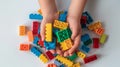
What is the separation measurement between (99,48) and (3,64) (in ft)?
1.18

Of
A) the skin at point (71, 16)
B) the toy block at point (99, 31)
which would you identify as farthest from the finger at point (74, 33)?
the toy block at point (99, 31)

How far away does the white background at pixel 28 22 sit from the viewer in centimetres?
102

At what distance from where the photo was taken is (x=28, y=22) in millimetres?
1046

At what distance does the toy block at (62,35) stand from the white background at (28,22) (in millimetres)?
132

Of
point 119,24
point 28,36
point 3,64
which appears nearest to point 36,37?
point 28,36

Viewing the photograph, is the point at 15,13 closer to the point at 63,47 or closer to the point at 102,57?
the point at 63,47

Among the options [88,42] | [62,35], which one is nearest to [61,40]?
[62,35]

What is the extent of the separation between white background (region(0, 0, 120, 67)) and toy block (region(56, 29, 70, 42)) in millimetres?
Result: 132

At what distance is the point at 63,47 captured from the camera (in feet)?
3.17

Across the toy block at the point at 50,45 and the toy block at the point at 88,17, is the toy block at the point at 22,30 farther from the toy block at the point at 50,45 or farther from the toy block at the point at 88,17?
the toy block at the point at 88,17

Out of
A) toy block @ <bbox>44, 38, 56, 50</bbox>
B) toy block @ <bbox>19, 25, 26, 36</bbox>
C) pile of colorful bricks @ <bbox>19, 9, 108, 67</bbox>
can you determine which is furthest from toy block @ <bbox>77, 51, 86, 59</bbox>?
toy block @ <bbox>19, 25, 26, 36</bbox>

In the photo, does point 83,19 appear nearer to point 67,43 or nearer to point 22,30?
point 67,43

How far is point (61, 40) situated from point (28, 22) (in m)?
0.17

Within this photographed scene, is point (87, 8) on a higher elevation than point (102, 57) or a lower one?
higher
